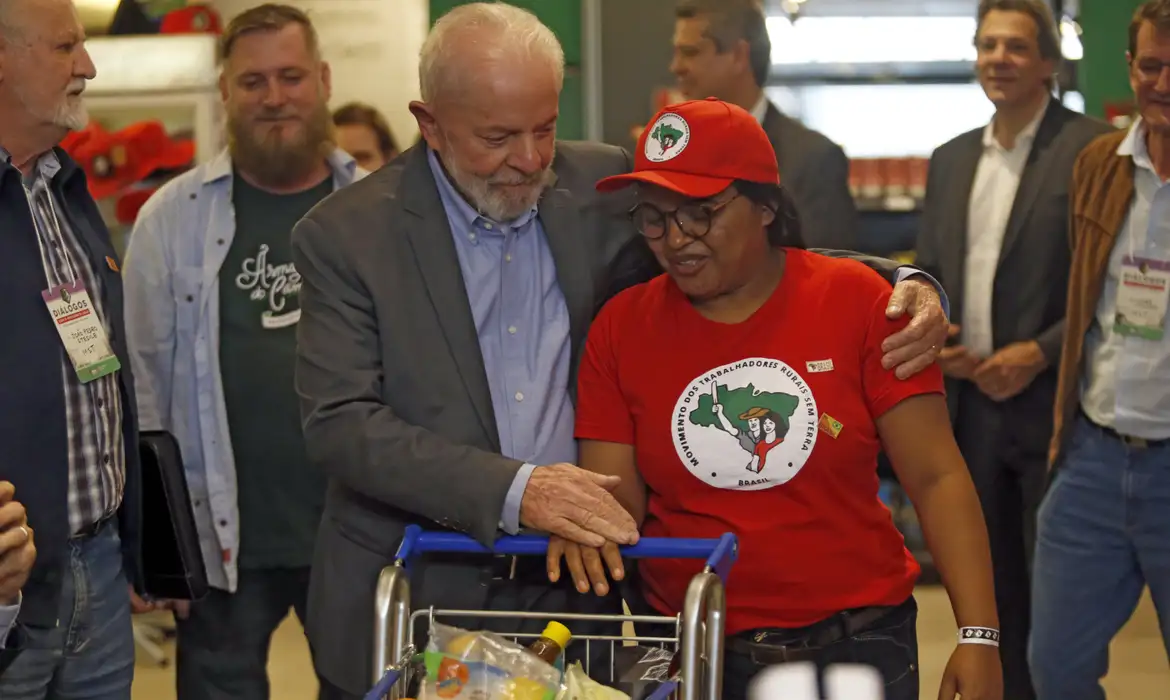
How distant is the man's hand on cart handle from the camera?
2.29 metres

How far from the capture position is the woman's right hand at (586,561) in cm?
228

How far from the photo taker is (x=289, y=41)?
12.2 ft

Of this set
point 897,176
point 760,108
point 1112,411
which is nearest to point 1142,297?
point 1112,411

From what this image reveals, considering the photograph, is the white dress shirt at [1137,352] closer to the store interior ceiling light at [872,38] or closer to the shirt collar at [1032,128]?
the shirt collar at [1032,128]

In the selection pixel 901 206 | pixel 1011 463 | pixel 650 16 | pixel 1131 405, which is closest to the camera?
pixel 1131 405

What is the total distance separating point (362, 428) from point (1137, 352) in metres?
2.08

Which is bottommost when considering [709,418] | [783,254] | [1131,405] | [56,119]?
[1131,405]

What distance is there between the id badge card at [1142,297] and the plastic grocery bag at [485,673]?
205 centimetres

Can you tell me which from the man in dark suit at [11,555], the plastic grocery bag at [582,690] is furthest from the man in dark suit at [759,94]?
the man in dark suit at [11,555]

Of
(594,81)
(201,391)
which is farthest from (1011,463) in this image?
(594,81)

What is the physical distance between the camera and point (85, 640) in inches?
107

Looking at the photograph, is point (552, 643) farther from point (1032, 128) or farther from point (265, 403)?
point (1032, 128)

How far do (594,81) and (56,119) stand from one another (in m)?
4.90

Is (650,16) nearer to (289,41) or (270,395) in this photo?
(289,41)
